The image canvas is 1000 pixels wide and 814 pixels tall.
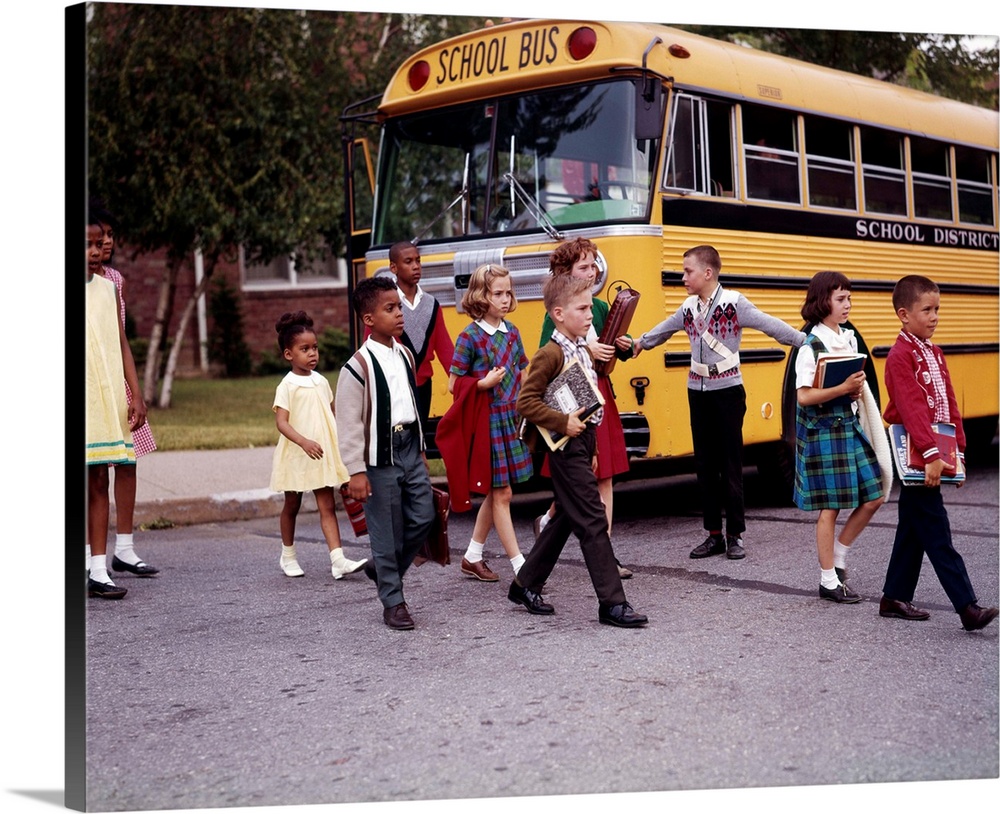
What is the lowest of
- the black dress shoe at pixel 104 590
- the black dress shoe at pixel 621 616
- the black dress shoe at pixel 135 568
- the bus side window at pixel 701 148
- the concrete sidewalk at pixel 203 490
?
the black dress shoe at pixel 621 616

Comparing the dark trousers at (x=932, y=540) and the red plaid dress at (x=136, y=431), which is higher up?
the red plaid dress at (x=136, y=431)

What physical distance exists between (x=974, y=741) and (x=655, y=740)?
Answer: 924 millimetres

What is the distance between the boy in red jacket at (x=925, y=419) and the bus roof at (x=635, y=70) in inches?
99.8

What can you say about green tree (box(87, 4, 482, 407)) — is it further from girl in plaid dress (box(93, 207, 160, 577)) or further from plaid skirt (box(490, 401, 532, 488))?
plaid skirt (box(490, 401, 532, 488))

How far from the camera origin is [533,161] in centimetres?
729

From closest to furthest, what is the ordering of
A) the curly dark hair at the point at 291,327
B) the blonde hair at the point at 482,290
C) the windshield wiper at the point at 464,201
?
the blonde hair at the point at 482,290 → the curly dark hair at the point at 291,327 → the windshield wiper at the point at 464,201

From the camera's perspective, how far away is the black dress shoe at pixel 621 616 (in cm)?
509

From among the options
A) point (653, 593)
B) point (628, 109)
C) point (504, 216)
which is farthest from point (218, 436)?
point (653, 593)

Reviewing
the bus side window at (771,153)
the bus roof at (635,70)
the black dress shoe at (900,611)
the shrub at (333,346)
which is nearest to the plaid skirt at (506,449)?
the black dress shoe at (900,611)

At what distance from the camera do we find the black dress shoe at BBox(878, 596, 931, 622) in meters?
5.19

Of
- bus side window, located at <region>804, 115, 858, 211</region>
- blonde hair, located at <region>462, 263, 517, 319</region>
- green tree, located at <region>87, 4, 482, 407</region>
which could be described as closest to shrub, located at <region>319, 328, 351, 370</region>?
green tree, located at <region>87, 4, 482, 407</region>

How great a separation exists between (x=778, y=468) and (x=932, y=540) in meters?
3.25

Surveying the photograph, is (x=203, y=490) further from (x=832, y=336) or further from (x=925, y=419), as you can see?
(x=925, y=419)

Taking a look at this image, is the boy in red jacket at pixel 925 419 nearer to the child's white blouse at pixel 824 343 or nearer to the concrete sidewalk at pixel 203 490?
the child's white blouse at pixel 824 343
